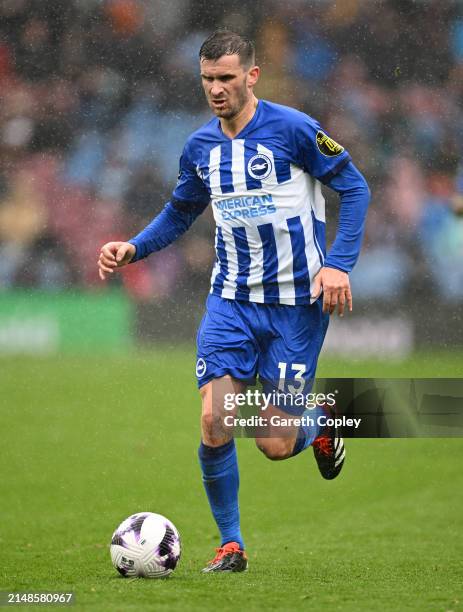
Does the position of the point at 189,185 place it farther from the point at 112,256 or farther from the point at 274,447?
the point at 274,447

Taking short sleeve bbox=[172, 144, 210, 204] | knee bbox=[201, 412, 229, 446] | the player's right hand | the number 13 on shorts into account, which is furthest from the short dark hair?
knee bbox=[201, 412, 229, 446]

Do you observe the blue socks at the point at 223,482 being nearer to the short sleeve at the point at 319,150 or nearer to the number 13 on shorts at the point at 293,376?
the number 13 on shorts at the point at 293,376

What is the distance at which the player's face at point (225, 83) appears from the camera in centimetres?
430

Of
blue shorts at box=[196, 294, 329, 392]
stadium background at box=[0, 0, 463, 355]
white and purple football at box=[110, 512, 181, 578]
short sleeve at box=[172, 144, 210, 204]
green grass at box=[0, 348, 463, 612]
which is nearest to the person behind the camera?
green grass at box=[0, 348, 463, 612]

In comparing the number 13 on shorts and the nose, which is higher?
the nose

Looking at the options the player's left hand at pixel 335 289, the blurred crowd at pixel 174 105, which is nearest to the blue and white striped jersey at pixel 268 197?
the player's left hand at pixel 335 289

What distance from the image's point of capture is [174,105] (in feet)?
42.8

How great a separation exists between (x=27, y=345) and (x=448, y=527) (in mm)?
6579

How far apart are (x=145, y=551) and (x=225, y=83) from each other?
1.80m

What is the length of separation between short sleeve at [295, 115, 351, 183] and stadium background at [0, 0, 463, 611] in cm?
189

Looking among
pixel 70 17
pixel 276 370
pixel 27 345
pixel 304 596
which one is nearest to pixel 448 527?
pixel 276 370

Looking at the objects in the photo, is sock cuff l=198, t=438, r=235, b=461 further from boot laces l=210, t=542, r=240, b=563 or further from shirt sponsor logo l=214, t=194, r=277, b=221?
shirt sponsor logo l=214, t=194, r=277, b=221

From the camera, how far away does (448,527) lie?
5.85 metres

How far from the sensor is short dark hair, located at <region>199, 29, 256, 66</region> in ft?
14.1
